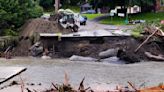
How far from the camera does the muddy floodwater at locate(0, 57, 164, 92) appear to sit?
1307 inches

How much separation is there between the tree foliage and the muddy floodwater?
8067 millimetres

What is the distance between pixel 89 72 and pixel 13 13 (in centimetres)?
2094

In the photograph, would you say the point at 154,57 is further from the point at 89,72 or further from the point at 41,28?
the point at 41,28

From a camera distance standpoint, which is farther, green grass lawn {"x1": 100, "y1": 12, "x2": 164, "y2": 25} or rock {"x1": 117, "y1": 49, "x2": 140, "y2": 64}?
green grass lawn {"x1": 100, "y1": 12, "x2": 164, "y2": 25}

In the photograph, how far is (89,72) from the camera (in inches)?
1539

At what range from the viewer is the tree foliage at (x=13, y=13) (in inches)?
2245

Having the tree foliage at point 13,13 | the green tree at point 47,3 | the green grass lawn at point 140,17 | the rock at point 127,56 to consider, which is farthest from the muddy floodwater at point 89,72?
the green tree at point 47,3

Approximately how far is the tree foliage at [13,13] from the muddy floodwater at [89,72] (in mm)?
8067

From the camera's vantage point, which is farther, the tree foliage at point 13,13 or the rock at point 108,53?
the tree foliage at point 13,13

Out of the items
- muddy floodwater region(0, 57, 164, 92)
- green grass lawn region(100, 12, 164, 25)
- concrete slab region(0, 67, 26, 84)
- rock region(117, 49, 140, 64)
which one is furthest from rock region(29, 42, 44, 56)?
green grass lawn region(100, 12, 164, 25)

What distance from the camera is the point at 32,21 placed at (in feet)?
187

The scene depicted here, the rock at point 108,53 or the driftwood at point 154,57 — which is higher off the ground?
the rock at point 108,53

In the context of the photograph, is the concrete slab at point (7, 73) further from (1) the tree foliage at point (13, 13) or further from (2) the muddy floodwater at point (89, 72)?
(1) the tree foliage at point (13, 13)

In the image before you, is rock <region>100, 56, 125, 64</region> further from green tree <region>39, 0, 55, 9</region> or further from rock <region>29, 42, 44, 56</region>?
green tree <region>39, 0, 55, 9</region>
